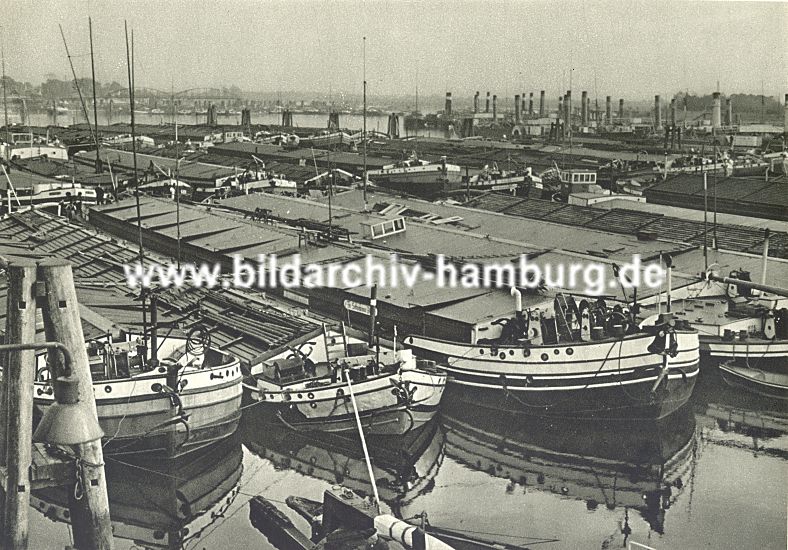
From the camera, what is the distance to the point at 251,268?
29.1 metres

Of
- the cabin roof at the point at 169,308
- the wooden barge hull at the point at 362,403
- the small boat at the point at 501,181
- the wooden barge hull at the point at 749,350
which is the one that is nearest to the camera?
the wooden barge hull at the point at 362,403

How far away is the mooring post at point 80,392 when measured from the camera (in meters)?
9.43

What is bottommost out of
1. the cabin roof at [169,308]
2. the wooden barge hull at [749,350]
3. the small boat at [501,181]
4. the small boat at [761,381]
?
the small boat at [761,381]

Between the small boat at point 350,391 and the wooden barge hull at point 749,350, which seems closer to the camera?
the small boat at point 350,391

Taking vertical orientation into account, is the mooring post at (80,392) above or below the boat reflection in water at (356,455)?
above

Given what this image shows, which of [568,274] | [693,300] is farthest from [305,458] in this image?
[693,300]

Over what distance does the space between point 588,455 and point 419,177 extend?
123ft

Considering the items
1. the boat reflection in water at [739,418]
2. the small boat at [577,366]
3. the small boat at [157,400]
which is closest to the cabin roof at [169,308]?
the small boat at [157,400]

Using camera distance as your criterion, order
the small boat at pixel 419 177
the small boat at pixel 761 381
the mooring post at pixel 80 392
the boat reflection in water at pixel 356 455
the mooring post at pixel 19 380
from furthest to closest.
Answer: the small boat at pixel 419 177
the small boat at pixel 761 381
the boat reflection in water at pixel 356 455
the mooring post at pixel 19 380
the mooring post at pixel 80 392

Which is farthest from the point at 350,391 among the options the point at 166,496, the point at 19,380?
the point at 19,380

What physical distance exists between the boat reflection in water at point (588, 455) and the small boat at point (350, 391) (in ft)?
4.54

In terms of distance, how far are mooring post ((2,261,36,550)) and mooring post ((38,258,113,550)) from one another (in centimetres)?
19

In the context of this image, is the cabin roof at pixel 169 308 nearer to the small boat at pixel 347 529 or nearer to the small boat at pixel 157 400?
the small boat at pixel 157 400

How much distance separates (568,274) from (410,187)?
29517 millimetres
